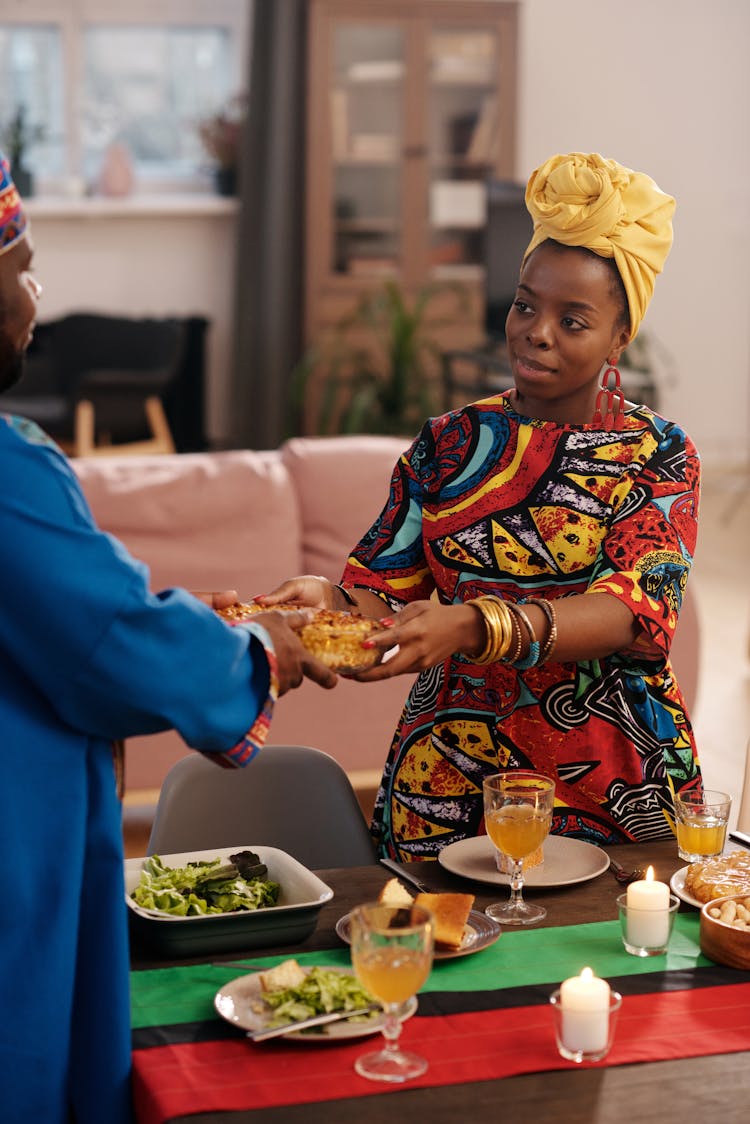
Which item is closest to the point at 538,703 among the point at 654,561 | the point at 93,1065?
the point at 654,561

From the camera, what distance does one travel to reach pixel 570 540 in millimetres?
1684

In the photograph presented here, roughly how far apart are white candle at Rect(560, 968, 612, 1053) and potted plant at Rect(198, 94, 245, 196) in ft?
23.9

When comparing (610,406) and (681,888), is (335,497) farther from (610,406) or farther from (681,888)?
(681,888)

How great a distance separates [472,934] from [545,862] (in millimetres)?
212

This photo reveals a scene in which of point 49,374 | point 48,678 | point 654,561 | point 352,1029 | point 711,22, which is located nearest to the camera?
point 48,678

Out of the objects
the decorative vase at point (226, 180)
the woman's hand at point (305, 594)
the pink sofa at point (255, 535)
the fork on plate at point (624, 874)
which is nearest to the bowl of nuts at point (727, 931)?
the fork on plate at point (624, 874)

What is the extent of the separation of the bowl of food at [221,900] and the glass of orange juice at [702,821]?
41cm

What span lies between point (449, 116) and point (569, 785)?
6.60 m

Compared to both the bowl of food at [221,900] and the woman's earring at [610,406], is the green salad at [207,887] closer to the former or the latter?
the bowl of food at [221,900]

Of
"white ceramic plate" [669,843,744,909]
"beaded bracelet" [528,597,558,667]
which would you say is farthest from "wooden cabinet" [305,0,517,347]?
"white ceramic plate" [669,843,744,909]

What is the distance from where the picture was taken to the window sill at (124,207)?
7.91m

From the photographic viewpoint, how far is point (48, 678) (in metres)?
1.06

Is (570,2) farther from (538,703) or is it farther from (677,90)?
(538,703)

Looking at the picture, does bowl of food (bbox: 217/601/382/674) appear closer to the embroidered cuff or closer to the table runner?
the embroidered cuff
